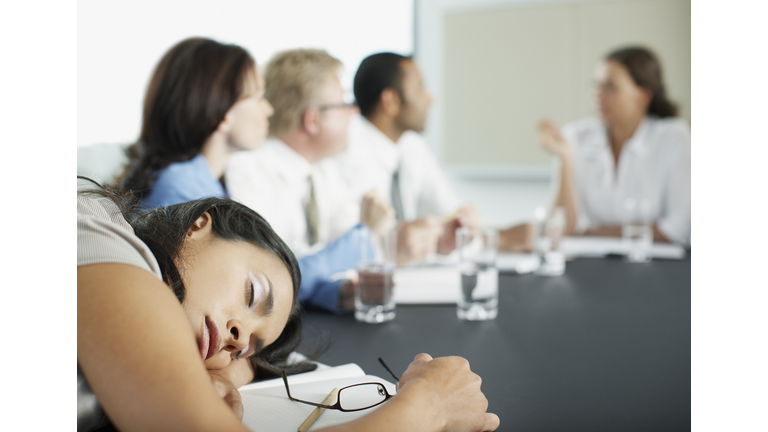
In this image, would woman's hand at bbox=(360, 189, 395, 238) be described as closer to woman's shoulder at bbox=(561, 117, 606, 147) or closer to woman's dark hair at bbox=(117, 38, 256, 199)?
woman's dark hair at bbox=(117, 38, 256, 199)

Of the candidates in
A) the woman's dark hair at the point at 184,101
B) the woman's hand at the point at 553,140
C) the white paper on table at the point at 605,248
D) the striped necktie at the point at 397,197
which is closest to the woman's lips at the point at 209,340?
the woman's dark hair at the point at 184,101

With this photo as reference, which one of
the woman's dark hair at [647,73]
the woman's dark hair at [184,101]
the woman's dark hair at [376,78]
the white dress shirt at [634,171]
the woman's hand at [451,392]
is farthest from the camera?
the woman's dark hair at [647,73]

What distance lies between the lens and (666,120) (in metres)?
2.68

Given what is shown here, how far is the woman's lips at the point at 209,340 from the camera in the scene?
2.25 ft

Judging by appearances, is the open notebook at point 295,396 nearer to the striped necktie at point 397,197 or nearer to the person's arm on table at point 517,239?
the person's arm on table at point 517,239

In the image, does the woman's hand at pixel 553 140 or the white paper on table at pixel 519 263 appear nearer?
the white paper on table at pixel 519 263

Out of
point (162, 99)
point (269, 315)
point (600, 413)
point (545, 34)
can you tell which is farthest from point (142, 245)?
point (545, 34)

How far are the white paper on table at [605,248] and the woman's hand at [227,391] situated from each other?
1.47 meters

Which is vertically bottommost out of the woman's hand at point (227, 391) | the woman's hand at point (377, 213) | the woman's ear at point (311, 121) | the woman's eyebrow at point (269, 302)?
the woman's hand at point (227, 391)

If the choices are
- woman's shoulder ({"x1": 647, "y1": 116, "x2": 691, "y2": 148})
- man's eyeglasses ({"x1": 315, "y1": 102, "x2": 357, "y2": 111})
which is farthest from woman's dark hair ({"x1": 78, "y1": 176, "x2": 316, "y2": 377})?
woman's shoulder ({"x1": 647, "y1": 116, "x2": 691, "y2": 148})

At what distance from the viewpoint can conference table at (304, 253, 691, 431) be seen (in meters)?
0.72

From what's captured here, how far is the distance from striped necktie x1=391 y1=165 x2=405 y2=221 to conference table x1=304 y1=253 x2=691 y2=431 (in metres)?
1.05

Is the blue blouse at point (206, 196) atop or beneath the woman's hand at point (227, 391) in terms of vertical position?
atop

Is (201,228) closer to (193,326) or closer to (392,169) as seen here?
(193,326)
